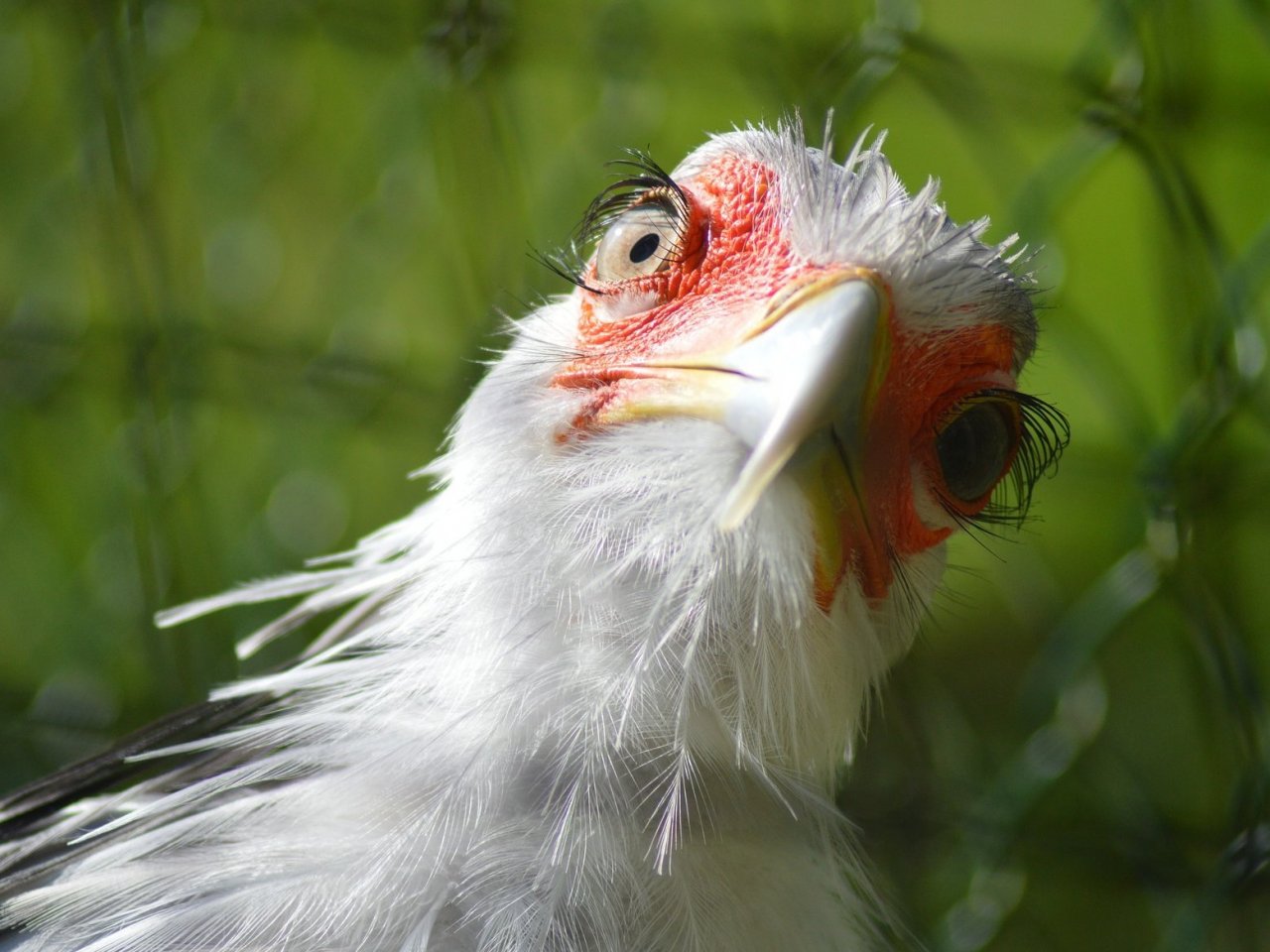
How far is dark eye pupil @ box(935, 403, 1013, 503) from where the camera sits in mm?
622

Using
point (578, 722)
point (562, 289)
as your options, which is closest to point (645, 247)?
point (578, 722)

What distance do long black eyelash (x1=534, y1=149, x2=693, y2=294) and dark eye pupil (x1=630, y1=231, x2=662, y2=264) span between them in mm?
15

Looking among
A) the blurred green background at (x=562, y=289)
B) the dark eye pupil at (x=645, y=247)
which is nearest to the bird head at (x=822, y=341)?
the dark eye pupil at (x=645, y=247)

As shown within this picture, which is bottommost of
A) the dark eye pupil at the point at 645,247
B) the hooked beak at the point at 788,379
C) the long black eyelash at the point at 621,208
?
the hooked beak at the point at 788,379

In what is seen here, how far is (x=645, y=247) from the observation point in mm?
655

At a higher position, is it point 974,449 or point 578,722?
point 974,449

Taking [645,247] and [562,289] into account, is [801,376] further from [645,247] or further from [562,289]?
[562,289]

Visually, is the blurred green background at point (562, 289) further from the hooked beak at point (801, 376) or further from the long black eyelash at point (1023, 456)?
the hooked beak at point (801, 376)

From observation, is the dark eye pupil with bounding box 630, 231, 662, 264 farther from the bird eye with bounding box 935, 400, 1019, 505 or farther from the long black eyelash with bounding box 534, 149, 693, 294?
the bird eye with bounding box 935, 400, 1019, 505

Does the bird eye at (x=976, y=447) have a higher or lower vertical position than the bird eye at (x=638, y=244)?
lower

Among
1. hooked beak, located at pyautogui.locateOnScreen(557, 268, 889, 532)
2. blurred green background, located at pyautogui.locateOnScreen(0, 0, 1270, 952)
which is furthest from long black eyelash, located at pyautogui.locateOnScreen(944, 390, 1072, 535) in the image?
blurred green background, located at pyautogui.locateOnScreen(0, 0, 1270, 952)

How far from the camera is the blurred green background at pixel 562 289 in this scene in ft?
4.18

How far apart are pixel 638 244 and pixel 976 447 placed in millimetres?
213

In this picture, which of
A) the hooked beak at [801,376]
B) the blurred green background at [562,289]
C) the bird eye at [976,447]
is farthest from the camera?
the blurred green background at [562,289]
